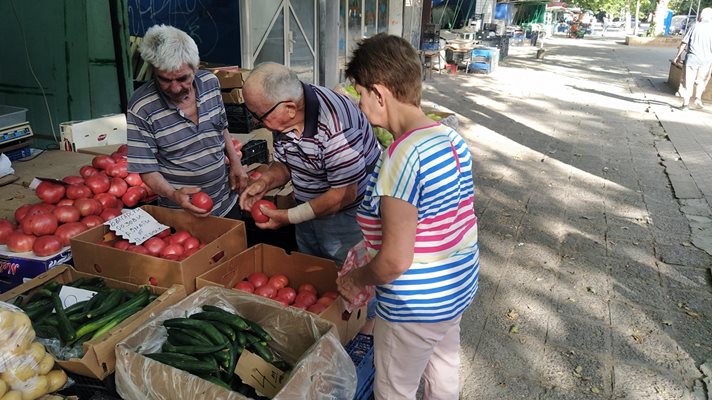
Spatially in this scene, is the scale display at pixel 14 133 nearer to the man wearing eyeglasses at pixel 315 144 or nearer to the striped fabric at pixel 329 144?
the man wearing eyeglasses at pixel 315 144

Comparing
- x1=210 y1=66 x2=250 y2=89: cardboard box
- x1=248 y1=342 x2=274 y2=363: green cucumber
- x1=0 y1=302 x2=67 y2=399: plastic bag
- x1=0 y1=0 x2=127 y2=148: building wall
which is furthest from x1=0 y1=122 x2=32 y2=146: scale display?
x1=248 y1=342 x2=274 y2=363: green cucumber

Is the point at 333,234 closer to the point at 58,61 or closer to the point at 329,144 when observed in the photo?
the point at 329,144

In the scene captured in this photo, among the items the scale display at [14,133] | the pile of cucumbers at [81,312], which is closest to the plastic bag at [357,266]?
the pile of cucumbers at [81,312]

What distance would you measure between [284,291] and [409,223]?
1.14 meters

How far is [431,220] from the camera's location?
183cm

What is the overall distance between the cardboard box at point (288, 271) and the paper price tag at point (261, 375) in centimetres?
45

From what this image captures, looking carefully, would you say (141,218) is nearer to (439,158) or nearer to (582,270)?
(439,158)

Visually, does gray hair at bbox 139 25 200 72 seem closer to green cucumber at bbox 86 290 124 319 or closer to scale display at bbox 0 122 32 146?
green cucumber at bbox 86 290 124 319

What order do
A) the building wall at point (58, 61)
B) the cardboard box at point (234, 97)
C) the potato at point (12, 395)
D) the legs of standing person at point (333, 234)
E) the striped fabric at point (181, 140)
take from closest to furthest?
1. the potato at point (12, 395)
2. the legs of standing person at point (333, 234)
3. the striped fabric at point (181, 140)
4. the building wall at point (58, 61)
5. the cardboard box at point (234, 97)

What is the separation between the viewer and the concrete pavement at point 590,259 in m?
3.47

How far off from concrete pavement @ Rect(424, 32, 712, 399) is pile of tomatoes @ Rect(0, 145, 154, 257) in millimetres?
2616

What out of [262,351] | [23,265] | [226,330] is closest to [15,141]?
[23,265]

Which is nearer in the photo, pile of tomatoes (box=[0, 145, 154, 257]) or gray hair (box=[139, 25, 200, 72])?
gray hair (box=[139, 25, 200, 72])

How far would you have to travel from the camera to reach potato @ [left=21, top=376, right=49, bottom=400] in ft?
5.83
